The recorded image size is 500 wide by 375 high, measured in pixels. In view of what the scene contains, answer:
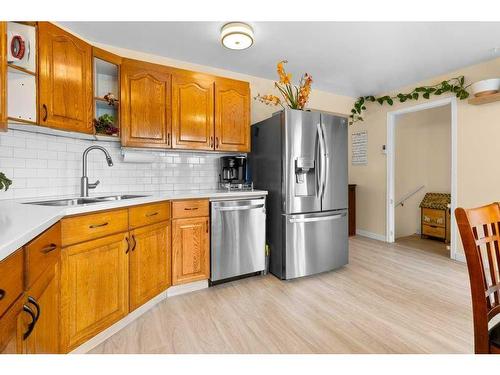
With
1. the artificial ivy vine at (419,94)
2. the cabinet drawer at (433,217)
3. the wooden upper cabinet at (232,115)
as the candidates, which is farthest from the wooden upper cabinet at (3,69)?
the cabinet drawer at (433,217)

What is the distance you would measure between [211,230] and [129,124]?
1233 mm

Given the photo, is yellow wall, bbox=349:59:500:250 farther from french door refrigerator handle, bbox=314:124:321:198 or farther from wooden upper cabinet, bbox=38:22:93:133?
wooden upper cabinet, bbox=38:22:93:133

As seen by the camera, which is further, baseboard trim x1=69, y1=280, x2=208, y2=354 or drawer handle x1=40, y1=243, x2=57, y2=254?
baseboard trim x1=69, y1=280, x2=208, y2=354

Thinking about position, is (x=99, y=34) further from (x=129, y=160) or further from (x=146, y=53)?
(x=129, y=160)

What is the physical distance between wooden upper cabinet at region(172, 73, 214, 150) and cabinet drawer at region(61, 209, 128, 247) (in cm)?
102

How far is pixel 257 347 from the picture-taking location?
1.54 metres

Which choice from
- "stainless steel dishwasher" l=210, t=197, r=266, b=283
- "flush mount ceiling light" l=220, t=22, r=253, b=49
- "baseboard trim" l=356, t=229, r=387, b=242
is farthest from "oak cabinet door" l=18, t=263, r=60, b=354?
"baseboard trim" l=356, t=229, r=387, b=242

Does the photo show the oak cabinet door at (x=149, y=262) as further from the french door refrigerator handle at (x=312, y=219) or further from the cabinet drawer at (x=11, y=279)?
the french door refrigerator handle at (x=312, y=219)

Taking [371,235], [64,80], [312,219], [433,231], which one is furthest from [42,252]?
[433,231]

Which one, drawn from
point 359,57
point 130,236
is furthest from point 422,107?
point 130,236

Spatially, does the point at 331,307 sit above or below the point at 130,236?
below

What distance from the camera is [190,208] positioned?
2.25m

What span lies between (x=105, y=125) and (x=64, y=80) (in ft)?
1.52

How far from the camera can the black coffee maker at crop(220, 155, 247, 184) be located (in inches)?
109
